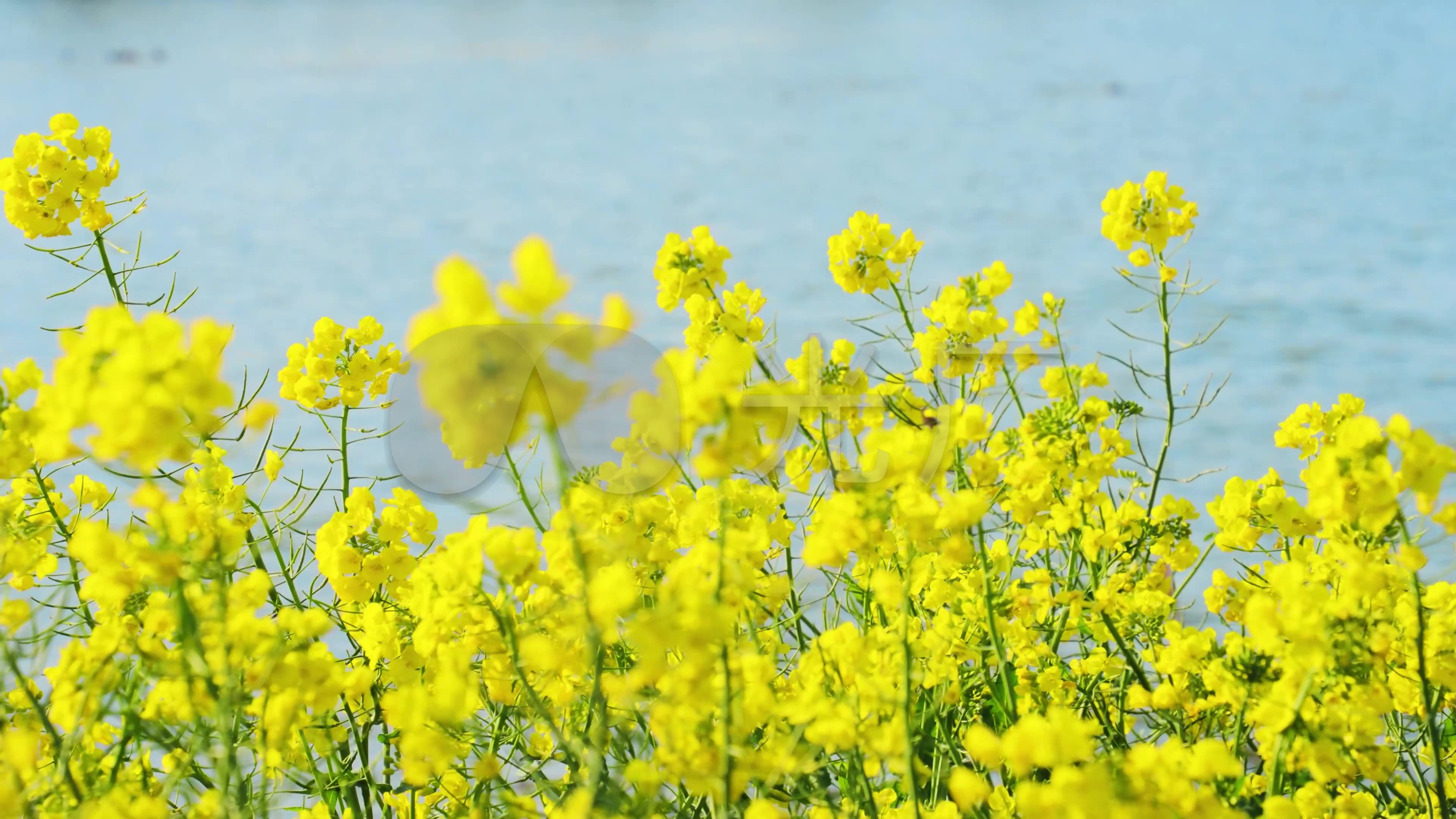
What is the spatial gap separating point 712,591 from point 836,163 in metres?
4.69

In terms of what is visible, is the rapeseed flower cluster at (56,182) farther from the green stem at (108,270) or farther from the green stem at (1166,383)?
the green stem at (1166,383)

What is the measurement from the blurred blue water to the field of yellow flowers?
1.41 metres

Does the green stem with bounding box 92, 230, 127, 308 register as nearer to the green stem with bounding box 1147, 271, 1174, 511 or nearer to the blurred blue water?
the green stem with bounding box 1147, 271, 1174, 511

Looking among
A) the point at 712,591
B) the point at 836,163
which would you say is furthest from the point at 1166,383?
the point at 836,163

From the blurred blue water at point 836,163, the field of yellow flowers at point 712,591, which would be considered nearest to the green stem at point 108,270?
the field of yellow flowers at point 712,591

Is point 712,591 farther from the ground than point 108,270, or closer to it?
closer to it

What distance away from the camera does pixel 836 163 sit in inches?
202

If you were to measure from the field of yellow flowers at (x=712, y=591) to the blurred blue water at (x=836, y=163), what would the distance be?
141cm

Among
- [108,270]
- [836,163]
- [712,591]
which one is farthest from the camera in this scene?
[836,163]

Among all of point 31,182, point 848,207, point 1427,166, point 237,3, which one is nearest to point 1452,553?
point 31,182

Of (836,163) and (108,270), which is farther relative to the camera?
(836,163)

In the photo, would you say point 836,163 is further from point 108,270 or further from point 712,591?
point 712,591

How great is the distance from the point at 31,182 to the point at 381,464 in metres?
1.86

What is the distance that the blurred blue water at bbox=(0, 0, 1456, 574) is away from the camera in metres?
3.44
